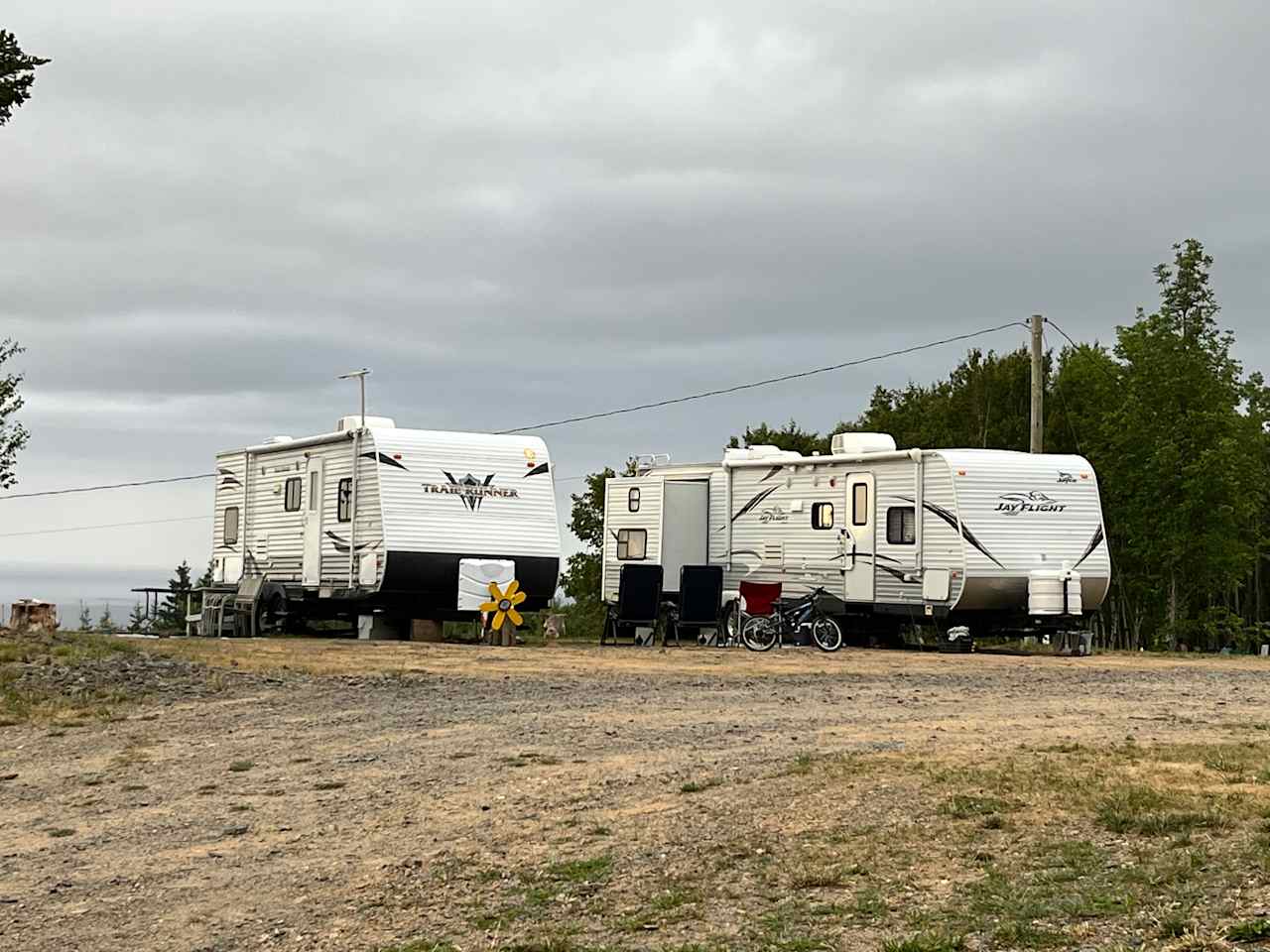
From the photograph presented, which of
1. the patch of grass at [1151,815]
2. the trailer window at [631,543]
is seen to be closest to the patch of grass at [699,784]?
the patch of grass at [1151,815]

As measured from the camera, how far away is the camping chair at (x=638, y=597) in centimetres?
2678

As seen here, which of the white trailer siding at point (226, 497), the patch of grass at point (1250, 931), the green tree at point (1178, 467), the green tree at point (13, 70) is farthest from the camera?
the green tree at point (1178, 467)

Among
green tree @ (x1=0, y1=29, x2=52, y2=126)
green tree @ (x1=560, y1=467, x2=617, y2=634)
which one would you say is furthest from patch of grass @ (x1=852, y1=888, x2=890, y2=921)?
green tree @ (x1=560, y1=467, x2=617, y2=634)

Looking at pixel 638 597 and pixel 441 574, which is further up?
pixel 441 574

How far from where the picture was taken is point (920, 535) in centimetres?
2497

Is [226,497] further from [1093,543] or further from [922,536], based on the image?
[1093,543]

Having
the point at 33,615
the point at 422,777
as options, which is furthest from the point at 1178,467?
the point at 422,777

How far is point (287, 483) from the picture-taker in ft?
90.8

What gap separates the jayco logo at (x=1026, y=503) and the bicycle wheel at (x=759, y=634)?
3.77m

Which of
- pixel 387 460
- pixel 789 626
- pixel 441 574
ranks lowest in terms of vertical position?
pixel 789 626

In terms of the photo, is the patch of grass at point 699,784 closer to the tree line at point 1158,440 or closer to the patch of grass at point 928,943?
the patch of grass at point 928,943

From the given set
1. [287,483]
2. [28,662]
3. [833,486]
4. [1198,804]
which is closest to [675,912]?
[1198,804]

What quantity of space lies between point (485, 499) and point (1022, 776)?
1767 centimetres

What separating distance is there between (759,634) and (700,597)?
273 cm
